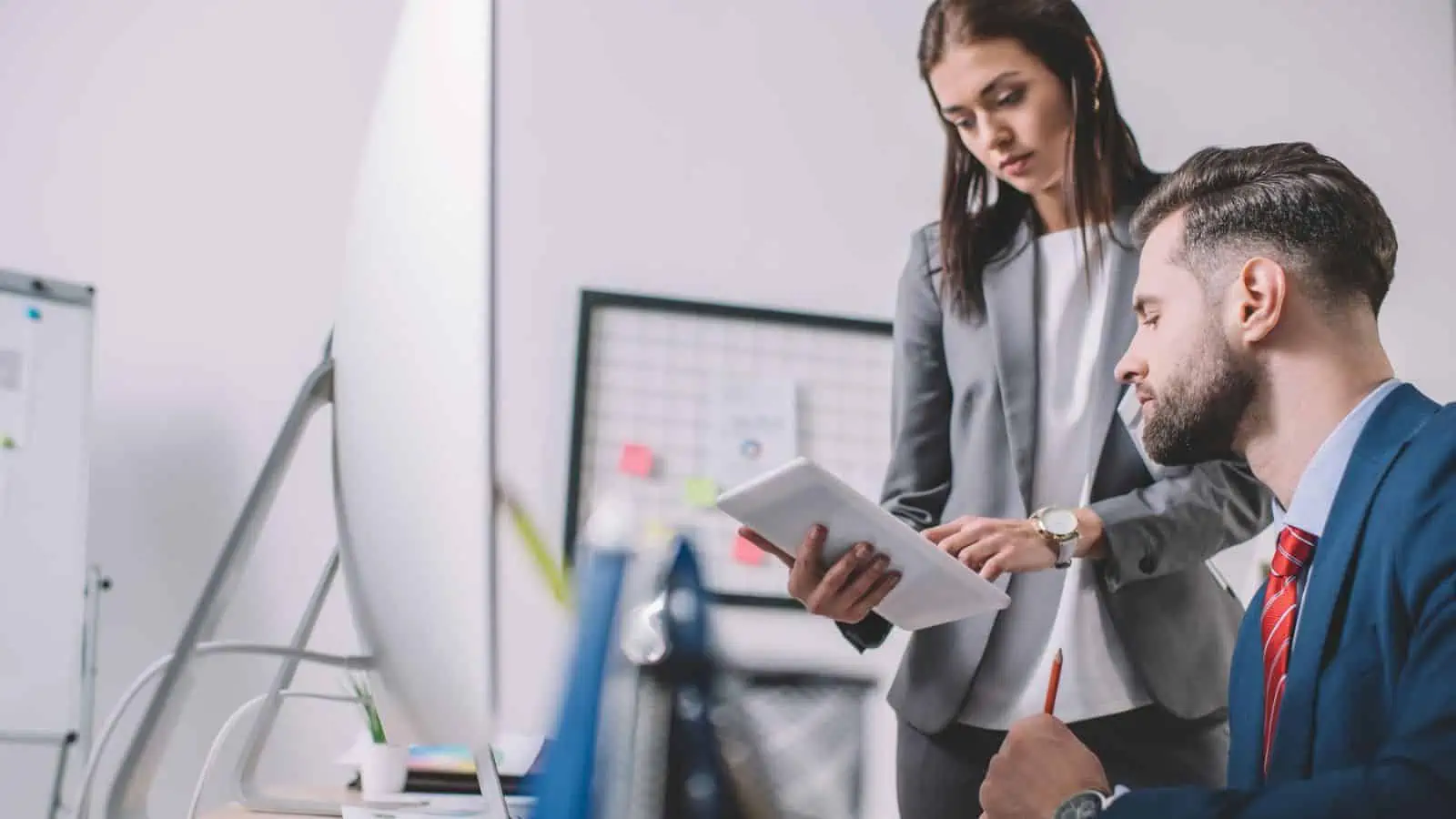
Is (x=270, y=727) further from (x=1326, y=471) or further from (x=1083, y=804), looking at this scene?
(x=1326, y=471)

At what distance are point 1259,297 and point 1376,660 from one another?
0.39 meters

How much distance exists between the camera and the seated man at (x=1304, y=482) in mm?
888

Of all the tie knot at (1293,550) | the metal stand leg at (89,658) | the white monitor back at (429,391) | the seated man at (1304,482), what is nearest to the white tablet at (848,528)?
the seated man at (1304,482)

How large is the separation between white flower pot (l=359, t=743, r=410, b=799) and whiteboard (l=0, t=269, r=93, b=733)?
1.72 ft

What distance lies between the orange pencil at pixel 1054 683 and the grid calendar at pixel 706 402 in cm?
39

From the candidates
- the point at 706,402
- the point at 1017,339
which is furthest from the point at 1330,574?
the point at 706,402

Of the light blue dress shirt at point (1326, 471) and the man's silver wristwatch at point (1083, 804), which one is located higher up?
the light blue dress shirt at point (1326, 471)

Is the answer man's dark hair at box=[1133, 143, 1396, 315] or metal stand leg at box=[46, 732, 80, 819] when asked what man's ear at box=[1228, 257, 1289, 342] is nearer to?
man's dark hair at box=[1133, 143, 1396, 315]

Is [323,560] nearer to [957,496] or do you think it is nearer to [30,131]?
[30,131]

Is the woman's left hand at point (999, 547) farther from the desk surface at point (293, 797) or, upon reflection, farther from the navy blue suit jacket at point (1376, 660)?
the desk surface at point (293, 797)

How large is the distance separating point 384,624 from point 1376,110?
1966 millimetres

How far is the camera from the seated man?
2.91 ft

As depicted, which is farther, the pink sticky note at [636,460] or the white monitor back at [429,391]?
the pink sticky note at [636,460]

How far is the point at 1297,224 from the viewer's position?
1.25 meters
